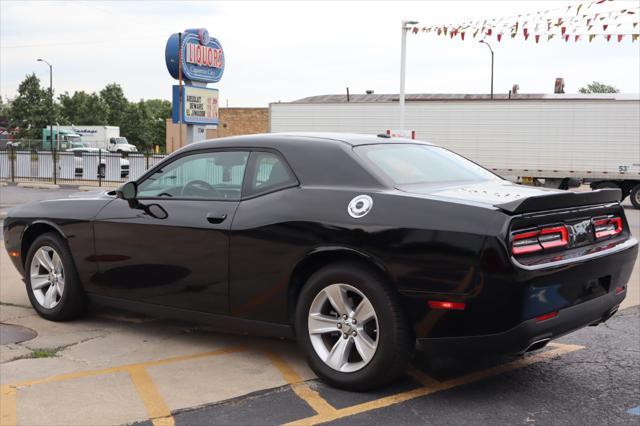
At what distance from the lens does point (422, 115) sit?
26.8m

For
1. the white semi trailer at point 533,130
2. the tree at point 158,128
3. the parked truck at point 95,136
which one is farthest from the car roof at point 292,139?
the tree at point 158,128

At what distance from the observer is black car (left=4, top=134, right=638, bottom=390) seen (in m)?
3.96

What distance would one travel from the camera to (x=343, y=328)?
4387mm

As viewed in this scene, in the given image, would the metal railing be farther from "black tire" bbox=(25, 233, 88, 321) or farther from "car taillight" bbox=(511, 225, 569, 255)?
"car taillight" bbox=(511, 225, 569, 255)

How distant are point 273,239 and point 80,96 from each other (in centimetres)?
9131

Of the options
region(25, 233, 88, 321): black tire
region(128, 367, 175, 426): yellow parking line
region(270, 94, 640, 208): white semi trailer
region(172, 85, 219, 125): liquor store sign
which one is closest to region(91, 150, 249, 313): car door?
region(25, 233, 88, 321): black tire

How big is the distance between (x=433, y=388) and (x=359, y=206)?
119cm

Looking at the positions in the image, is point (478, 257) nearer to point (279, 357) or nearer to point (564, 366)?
point (564, 366)

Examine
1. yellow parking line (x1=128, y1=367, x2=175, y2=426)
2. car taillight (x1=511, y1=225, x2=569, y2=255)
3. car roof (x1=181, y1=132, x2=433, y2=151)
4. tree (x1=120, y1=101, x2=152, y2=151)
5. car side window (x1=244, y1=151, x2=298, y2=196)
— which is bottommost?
yellow parking line (x1=128, y1=367, x2=175, y2=426)

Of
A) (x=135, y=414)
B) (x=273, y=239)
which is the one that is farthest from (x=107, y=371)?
(x=273, y=239)

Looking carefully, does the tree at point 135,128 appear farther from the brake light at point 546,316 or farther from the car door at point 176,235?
the brake light at point 546,316

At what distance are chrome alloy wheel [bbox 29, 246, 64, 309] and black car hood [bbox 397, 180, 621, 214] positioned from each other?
3218mm

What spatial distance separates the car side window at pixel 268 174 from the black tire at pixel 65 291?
193 cm

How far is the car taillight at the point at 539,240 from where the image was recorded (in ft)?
13.0
